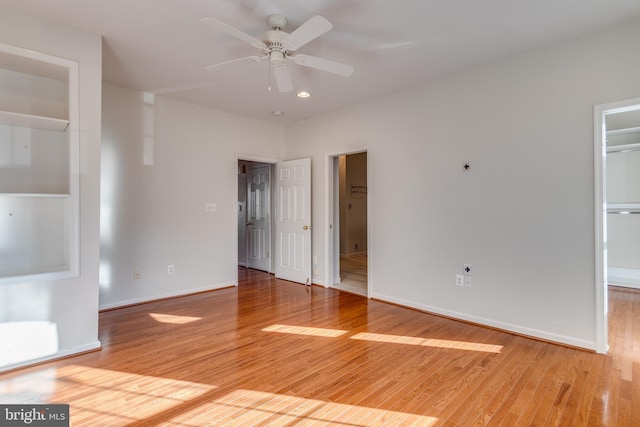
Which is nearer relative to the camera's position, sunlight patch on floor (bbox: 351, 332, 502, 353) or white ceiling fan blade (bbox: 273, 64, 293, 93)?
white ceiling fan blade (bbox: 273, 64, 293, 93)

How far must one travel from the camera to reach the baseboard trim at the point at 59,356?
2.34 m

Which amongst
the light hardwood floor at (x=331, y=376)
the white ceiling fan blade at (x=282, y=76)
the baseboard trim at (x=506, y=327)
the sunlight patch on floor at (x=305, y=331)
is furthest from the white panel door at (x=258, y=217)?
the white ceiling fan blade at (x=282, y=76)

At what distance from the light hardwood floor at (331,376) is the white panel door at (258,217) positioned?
8.54 ft

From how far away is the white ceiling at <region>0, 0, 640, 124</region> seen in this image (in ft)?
7.64

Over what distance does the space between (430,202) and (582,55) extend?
1.85 m

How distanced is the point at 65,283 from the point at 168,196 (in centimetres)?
190

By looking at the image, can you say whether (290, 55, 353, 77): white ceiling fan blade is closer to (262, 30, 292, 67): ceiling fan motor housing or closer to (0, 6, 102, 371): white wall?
(262, 30, 292, 67): ceiling fan motor housing

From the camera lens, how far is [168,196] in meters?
4.27

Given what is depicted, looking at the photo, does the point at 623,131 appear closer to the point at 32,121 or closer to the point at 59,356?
the point at 32,121

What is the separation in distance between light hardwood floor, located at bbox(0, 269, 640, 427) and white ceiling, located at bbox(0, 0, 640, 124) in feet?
8.85

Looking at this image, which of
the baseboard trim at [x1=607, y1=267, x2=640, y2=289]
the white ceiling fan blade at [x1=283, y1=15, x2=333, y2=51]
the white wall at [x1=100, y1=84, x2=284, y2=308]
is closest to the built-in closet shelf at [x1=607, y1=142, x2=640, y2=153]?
the baseboard trim at [x1=607, y1=267, x2=640, y2=289]

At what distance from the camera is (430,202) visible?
3.71 meters

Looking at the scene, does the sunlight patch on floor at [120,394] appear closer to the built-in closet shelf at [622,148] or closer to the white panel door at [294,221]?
the white panel door at [294,221]

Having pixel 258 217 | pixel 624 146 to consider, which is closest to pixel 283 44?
pixel 258 217
